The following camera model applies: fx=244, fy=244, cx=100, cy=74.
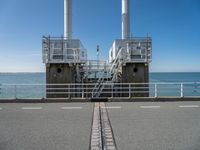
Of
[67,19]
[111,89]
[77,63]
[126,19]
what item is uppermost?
[126,19]

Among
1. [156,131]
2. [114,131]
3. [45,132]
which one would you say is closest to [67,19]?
[45,132]

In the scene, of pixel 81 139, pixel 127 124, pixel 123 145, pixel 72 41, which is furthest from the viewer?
pixel 72 41

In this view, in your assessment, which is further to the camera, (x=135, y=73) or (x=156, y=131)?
(x=135, y=73)

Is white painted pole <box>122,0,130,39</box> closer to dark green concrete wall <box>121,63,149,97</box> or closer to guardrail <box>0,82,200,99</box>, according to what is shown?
dark green concrete wall <box>121,63,149,97</box>

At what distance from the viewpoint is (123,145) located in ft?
17.8

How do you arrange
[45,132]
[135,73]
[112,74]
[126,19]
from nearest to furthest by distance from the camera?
[45,132] → [135,73] → [112,74] → [126,19]

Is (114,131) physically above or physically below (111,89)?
below

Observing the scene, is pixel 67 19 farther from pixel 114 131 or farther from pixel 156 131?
pixel 156 131

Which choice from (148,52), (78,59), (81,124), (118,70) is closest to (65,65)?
(78,59)

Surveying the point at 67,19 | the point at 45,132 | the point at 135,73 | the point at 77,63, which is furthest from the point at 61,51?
the point at 45,132

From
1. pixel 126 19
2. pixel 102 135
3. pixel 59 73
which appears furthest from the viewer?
pixel 126 19

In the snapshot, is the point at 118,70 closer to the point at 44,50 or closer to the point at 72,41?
the point at 72,41

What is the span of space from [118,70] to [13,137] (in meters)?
14.7

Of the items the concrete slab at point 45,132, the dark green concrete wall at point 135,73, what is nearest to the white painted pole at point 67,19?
the dark green concrete wall at point 135,73
